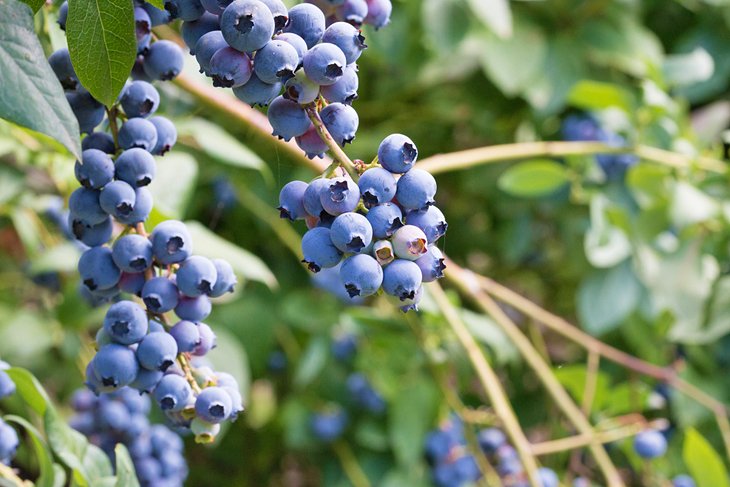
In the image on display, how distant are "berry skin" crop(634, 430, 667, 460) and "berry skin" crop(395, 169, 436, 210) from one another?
88cm

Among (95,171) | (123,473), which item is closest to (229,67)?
(95,171)

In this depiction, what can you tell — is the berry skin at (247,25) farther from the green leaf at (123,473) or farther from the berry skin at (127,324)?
the green leaf at (123,473)

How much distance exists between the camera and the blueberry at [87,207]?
0.52 m

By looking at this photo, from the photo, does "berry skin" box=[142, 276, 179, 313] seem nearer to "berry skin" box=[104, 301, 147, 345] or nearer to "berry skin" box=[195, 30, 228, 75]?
"berry skin" box=[104, 301, 147, 345]

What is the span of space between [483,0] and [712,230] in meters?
0.49

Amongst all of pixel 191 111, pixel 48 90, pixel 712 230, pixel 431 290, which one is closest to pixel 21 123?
pixel 48 90

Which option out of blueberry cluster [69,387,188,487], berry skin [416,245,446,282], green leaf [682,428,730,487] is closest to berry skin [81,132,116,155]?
berry skin [416,245,446,282]

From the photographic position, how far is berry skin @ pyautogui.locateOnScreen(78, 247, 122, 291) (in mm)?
526

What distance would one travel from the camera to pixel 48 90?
48 cm

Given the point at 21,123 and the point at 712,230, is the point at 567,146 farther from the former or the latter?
the point at 21,123

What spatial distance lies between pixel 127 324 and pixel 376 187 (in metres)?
0.17

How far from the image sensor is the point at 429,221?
45 cm

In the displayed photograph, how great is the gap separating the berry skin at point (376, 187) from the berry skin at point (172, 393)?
16 centimetres

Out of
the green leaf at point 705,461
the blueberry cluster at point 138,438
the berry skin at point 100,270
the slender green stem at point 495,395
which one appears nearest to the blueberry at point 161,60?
the berry skin at point 100,270
